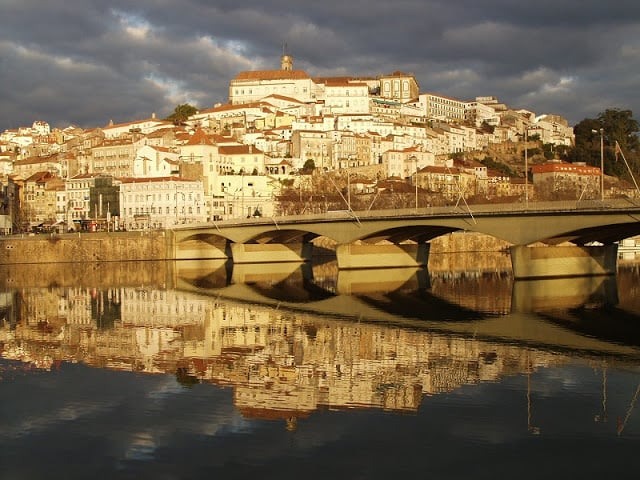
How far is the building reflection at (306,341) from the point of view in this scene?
19.3m

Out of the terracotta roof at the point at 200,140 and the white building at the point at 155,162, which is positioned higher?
the terracotta roof at the point at 200,140

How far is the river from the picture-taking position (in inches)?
543

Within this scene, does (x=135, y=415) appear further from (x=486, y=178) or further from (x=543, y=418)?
(x=486, y=178)

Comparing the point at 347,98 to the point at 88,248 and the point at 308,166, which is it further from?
the point at 88,248

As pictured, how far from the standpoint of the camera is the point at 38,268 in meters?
65.0

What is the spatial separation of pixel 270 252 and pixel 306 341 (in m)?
42.1

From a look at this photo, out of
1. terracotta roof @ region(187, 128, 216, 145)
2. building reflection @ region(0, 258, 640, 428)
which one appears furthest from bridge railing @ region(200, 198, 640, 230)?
terracotta roof @ region(187, 128, 216, 145)

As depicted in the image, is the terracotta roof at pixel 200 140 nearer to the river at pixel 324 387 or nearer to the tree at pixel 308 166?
the tree at pixel 308 166

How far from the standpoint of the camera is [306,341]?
2641 centimetres

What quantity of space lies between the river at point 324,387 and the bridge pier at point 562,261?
5.34 m

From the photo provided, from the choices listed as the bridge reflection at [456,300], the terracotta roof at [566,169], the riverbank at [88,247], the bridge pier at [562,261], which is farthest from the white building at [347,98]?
the bridge pier at [562,261]

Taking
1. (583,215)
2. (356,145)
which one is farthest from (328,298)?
(356,145)

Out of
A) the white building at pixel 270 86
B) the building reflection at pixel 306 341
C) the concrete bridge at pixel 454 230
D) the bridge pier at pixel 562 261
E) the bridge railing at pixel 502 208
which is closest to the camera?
the building reflection at pixel 306 341

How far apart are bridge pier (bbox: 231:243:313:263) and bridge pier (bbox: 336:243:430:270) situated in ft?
41.2
